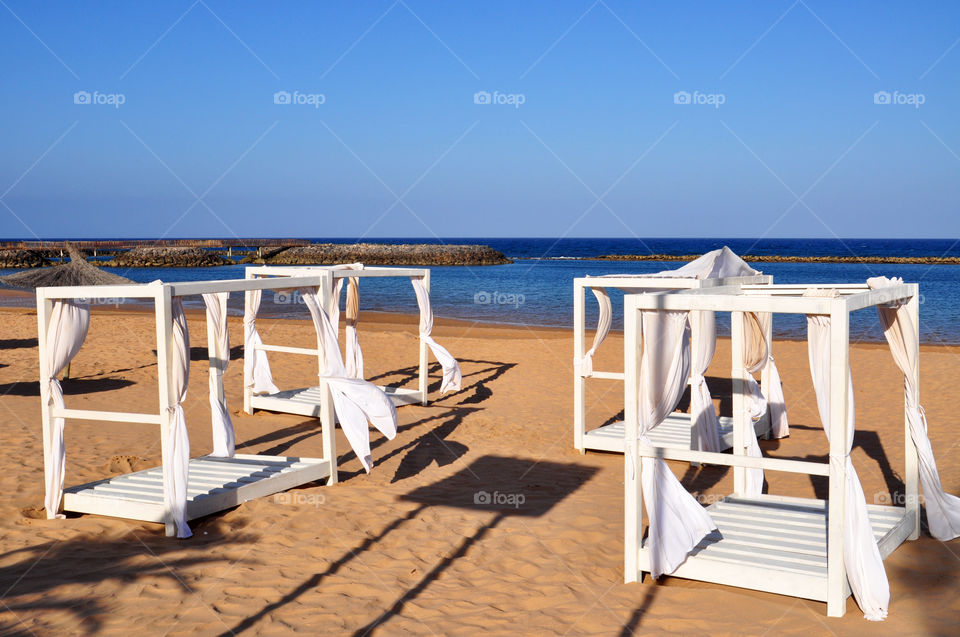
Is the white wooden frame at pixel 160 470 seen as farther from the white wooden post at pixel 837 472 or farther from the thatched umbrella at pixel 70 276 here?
the thatched umbrella at pixel 70 276

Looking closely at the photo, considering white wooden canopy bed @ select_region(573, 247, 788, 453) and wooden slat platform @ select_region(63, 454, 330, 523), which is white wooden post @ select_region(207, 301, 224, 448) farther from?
white wooden canopy bed @ select_region(573, 247, 788, 453)

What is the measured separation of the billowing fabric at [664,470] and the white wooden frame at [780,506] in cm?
8

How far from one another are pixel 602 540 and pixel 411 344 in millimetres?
11005

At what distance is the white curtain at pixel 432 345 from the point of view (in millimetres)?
10492

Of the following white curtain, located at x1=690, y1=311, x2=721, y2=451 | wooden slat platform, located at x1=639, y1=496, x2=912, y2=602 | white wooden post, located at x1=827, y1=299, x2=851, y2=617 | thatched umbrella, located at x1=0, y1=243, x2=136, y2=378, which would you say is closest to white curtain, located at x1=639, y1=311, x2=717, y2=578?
wooden slat platform, located at x1=639, y1=496, x2=912, y2=602

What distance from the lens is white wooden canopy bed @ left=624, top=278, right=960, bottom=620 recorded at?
433 centimetres

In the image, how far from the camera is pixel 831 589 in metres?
4.34

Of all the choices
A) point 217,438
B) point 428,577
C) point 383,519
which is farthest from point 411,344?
point 428,577

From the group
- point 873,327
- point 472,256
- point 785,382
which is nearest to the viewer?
point 785,382

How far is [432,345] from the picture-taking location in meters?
10.6

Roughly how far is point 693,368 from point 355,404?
2.92m

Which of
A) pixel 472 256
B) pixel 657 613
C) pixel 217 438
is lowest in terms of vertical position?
pixel 657 613

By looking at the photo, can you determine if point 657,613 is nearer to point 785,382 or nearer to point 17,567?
point 17,567

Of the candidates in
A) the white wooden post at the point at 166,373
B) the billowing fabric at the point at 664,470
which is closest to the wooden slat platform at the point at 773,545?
the billowing fabric at the point at 664,470
